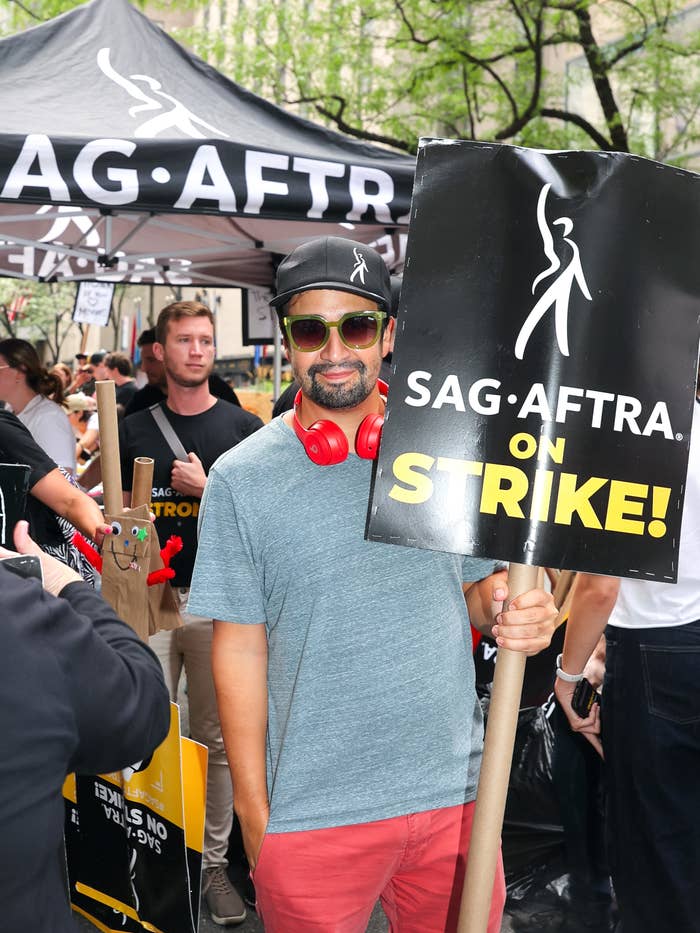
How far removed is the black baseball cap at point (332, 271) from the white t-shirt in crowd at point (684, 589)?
3.60 feet

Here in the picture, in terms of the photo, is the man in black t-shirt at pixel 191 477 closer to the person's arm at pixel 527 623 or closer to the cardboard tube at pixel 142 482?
the cardboard tube at pixel 142 482

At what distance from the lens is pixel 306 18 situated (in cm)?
1560

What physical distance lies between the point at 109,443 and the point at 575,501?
1.65 meters

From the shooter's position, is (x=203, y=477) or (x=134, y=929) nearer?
(x=134, y=929)

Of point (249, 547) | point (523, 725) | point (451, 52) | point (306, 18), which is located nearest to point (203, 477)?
point (523, 725)

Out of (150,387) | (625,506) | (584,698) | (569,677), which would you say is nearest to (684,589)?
(569,677)

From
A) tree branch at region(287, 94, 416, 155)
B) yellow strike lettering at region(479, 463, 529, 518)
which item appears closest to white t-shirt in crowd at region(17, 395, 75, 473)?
yellow strike lettering at region(479, 463, 529, 518)

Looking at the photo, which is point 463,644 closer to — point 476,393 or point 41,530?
point 476,393

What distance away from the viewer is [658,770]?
9.63ft

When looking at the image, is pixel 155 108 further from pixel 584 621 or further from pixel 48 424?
pixel 584 621

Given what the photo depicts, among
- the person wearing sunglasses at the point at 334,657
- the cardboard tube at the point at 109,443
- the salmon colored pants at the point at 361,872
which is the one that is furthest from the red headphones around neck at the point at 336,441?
the cardboard tube at the point at 109,443

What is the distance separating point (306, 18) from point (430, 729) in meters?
15.4

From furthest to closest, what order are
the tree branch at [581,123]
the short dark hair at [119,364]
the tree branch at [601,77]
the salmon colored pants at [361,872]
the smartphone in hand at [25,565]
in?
the tree branch at [581,123], the tree branch at [601,77], the short dark hair at [119,364], the salmon colored pants at [361,872], the smartphone in hand at [25,565]

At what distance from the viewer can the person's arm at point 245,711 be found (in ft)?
7.16
